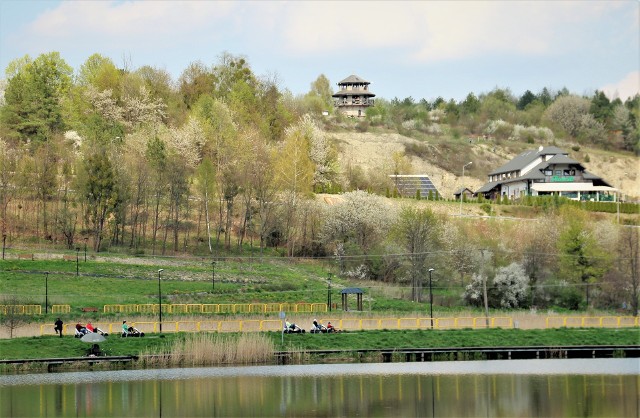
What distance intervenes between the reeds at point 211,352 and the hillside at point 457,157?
91.4 meters

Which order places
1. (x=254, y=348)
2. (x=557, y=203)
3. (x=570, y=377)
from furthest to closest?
(x=557, y=203), (x=254, y=348), (x=570, y=377)

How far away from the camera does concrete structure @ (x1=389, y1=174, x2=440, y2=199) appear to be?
427 feet

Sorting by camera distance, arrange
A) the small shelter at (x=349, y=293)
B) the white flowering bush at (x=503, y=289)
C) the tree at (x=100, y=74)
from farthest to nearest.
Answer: the tree at (x=100, y=74) → the white flowering bush at (x=503, y=289) → the small shelter at (x=349, y=293)

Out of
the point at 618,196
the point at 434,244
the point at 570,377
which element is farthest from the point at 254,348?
the point at 618,196

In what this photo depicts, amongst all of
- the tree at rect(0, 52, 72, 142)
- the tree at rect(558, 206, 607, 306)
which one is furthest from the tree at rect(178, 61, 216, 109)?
the tree at rect(558, 206, 607, 306)

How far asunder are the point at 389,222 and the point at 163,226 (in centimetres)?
1967

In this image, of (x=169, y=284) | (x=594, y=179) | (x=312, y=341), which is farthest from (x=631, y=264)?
(x=594, y=179)

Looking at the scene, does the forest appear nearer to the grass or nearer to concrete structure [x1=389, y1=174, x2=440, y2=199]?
concrete structure [x1=389, y1=174, x2=440, y2=199]

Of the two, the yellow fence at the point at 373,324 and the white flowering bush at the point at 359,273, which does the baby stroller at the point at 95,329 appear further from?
the white flowering bush at the point at 359,273

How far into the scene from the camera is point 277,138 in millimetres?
126250

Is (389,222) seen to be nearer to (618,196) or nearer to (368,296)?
(368,296)

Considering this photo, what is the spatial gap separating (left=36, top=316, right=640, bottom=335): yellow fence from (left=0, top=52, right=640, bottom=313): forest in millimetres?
4953

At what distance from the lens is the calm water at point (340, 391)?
38000 mm

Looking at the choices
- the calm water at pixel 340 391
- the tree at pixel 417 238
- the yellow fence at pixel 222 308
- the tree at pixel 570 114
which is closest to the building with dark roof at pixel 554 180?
the tree at pixel 570 114
